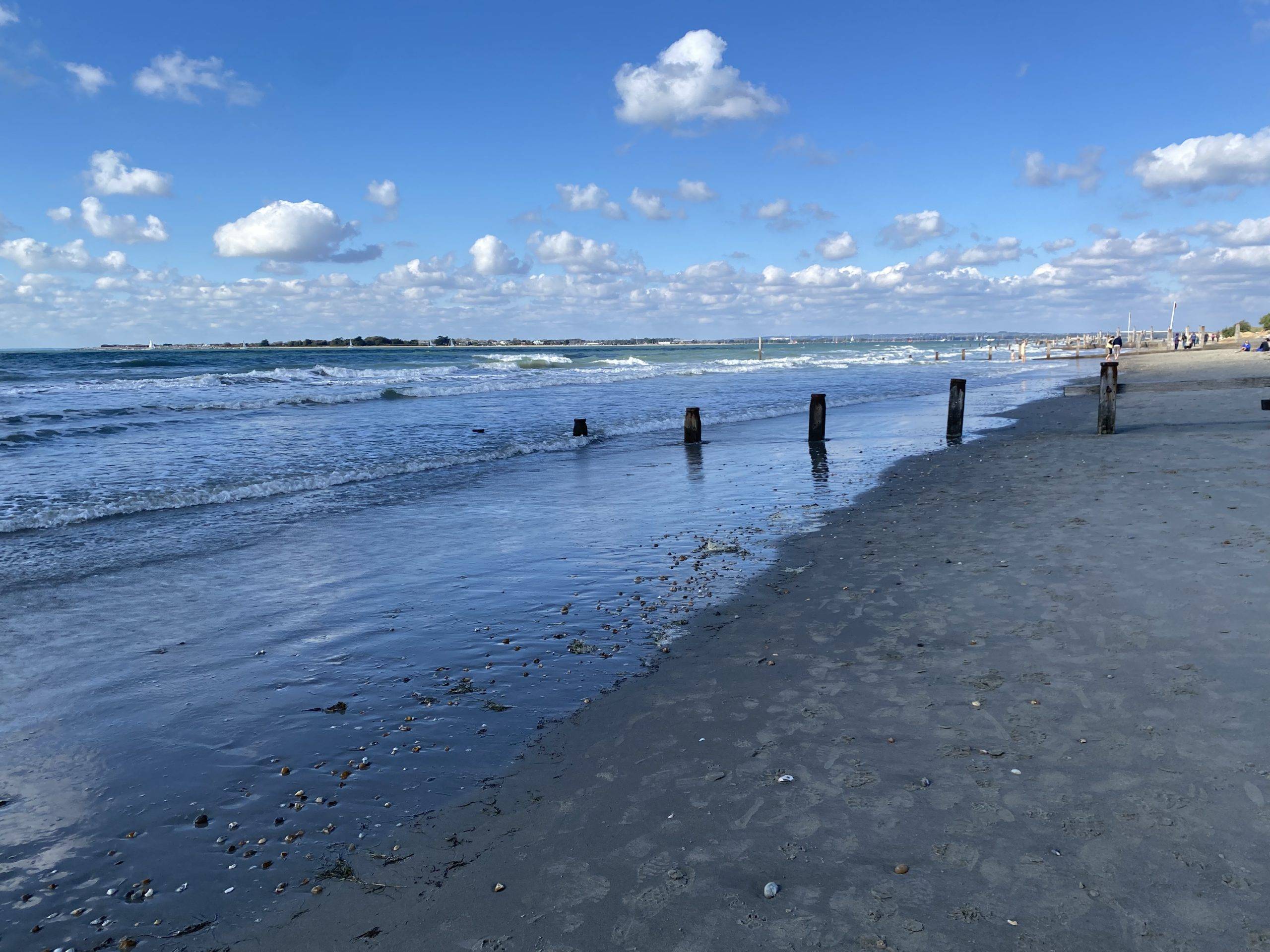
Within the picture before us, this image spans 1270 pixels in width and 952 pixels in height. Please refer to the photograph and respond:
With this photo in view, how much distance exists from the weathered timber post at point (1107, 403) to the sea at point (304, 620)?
3.35 m

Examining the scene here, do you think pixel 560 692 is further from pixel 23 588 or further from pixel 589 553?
pixel 23 588

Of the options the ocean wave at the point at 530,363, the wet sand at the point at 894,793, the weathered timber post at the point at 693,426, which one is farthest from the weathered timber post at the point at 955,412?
the ocean wave at the point at 530,363

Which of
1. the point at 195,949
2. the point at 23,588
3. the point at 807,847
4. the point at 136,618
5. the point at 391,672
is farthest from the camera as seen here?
the point at 23,588

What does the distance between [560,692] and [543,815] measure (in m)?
1.63

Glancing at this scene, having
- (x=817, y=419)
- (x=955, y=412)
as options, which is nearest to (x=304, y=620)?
(x=817, y=419)

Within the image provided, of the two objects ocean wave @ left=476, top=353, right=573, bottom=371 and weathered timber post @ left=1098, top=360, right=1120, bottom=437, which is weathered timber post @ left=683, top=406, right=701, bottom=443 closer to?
weathered timber post @ left=1098, top=360, right=1120, bottom=437

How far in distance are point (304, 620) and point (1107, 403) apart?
18.4m

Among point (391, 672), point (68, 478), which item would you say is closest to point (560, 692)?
point (391, 672)

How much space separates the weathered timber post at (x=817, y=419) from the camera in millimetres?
19719

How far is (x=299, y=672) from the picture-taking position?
6246 millimetres

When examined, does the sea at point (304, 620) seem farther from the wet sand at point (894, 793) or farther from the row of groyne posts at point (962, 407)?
the row of groyne posts at point (962, 407)

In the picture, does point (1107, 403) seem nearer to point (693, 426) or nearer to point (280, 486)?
point (693, 426)

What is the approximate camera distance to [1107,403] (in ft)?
58.8

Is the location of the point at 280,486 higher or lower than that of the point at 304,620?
higher
